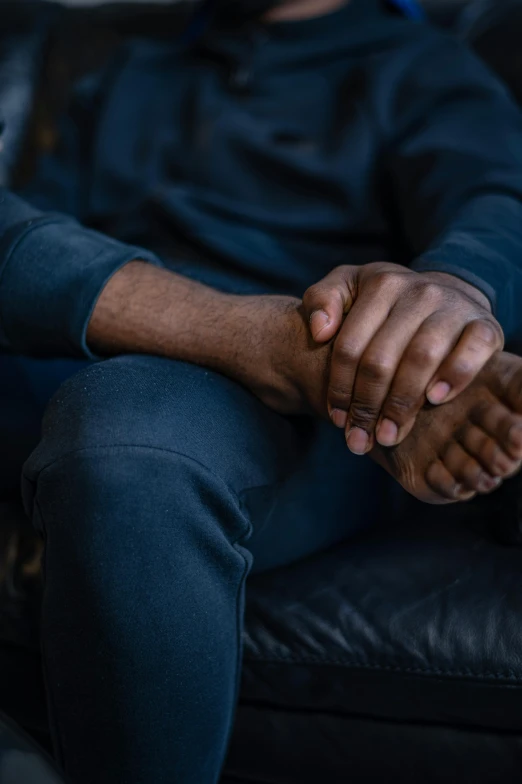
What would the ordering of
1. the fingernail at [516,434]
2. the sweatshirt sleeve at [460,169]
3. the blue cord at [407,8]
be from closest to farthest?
1. the fingernail at [516,434]
2. the sweatshirt sleeve at [460,169]
3. the blue cord at [407,8]

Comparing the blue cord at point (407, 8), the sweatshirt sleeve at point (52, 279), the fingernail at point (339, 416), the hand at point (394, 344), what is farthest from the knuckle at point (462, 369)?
the blue cord at point (407, 8)

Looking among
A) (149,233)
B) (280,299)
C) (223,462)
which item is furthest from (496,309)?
(149,233)

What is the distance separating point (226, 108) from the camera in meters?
1.16

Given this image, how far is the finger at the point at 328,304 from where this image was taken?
651 millimetres

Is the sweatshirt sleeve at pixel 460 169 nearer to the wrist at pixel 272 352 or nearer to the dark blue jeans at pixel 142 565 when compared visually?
the wrist at pixel 272 352

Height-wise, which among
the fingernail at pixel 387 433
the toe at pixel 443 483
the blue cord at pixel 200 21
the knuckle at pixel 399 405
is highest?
the blue cord at pixel 200 21

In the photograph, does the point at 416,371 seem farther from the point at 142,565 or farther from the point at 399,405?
the point at 142,565

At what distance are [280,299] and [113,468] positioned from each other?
0.25 m

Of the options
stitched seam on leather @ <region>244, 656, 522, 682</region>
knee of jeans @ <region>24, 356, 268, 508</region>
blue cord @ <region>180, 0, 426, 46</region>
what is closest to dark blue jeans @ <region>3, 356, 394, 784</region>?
knee of jeans @ <region>24, 356, 268, 508</region>

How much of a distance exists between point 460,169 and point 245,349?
17.2 inches

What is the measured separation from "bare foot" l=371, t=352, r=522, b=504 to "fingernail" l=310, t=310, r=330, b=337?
0.36ft

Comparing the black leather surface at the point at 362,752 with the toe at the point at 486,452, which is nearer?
the toe at the point at 486,452

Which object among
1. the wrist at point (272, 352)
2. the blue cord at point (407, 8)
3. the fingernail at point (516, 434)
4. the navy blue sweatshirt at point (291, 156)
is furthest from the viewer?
the blue cord at point (407, 8)

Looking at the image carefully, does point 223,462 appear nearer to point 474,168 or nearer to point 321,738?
point 321,738
